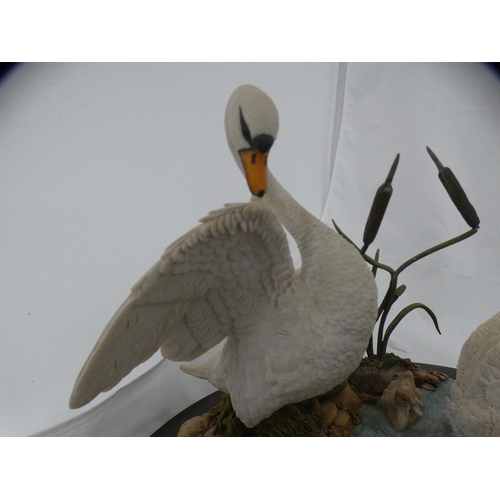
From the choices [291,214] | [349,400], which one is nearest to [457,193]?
[291,214]

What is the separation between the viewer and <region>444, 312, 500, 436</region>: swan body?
852 mm

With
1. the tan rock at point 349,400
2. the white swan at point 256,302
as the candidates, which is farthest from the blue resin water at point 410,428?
the white swan at point 256,302

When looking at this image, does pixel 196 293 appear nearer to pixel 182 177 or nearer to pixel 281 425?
pixel 281 425

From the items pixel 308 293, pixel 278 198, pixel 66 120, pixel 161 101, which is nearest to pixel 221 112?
pixel 161 101

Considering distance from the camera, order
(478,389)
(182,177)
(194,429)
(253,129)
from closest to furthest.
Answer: (253,129), (478,389), (194,429), (182,177)

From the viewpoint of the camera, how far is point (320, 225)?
33.3 inches

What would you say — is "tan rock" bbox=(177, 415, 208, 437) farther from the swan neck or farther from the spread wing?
the swan neck

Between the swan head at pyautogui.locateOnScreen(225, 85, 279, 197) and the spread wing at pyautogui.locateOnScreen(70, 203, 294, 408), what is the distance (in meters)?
0.07

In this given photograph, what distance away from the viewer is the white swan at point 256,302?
28.1 inches

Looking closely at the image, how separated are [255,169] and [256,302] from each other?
23cm

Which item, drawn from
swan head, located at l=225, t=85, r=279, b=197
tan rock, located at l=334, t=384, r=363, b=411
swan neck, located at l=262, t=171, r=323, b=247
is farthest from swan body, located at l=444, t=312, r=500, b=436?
swan head, located at l=225, t=85, r=279, b=197

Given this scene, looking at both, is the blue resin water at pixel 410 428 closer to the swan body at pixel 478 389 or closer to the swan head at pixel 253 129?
the swan body at pixel 478 389

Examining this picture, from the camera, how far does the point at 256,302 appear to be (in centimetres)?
85

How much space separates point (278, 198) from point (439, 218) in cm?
94
